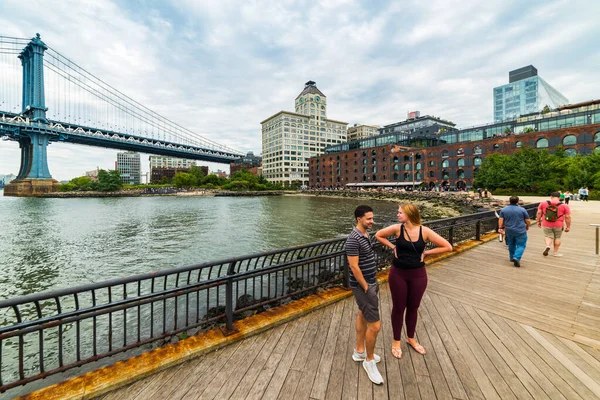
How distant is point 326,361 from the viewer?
3592 millimetres

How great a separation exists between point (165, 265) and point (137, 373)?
36.7 feet

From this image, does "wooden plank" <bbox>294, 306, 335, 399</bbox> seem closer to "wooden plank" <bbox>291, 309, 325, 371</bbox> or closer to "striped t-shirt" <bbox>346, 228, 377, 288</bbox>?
"wooden plank" <bbox>291, 309, 325, 371</bbox>

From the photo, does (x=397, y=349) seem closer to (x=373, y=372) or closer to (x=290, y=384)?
(x=373, y=372)

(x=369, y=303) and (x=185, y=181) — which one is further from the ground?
(x=185, y=181)

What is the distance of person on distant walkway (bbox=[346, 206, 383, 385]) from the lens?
127 inches

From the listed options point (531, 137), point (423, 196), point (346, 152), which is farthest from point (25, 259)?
point (346, 152)

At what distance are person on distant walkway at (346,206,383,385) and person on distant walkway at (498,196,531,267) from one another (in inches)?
247

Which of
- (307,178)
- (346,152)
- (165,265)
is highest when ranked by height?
(346,152)

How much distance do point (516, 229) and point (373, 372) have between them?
656 cm

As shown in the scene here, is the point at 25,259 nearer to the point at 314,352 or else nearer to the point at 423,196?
the point at 314,352

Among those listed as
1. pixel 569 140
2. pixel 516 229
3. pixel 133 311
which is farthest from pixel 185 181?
pixel 516 229

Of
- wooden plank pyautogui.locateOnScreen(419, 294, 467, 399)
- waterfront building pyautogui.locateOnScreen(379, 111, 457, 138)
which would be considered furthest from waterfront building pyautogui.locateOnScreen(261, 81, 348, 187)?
wooden plank pyautogui.locateOnScreen(419, 294, 467, 399)

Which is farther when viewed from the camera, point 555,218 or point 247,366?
point 555,218

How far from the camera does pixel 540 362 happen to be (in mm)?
3471
